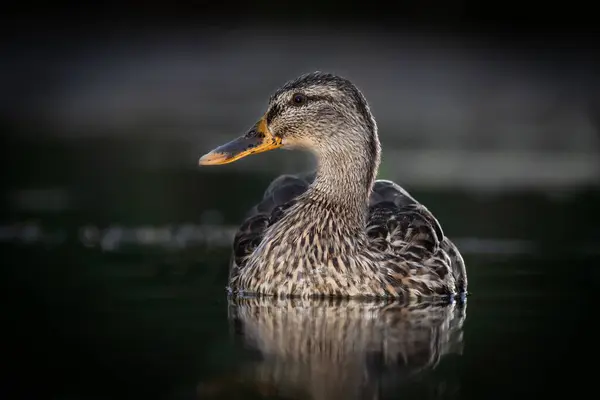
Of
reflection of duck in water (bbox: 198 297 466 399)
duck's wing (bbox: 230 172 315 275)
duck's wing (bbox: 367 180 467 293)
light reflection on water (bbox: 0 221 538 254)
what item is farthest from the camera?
light reflection on water (bbox: 0 221 538 254)

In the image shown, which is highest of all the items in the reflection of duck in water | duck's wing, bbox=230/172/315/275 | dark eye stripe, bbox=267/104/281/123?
dark eye stripe, bbox=267/104/281/123

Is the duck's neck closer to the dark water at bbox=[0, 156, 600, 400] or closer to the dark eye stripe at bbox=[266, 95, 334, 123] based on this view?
the dark eye stripe at bbox=[266, 95, 334, 123]

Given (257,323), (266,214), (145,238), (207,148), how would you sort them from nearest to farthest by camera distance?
1. (257,323)
2. (266,214)
3. (145,238)
4. (207,148)

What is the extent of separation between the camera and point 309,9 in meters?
28.0

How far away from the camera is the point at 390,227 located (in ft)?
28.9

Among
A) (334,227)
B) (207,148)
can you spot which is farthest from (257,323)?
(207,148)

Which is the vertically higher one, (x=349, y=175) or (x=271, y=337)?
(x=349, y=175)

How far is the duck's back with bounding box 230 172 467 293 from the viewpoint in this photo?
8.70m

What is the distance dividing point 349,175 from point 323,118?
1.24 ft

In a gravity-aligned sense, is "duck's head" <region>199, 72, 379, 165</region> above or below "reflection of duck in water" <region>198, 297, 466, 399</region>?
above

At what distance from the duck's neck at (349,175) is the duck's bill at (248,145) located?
0.32 m

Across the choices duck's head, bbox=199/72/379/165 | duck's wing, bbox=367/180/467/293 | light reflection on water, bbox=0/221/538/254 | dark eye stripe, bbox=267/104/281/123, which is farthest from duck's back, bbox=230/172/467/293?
light reflection on water, bbox=0/221/538/254

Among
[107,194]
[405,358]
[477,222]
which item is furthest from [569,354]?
[107,194]

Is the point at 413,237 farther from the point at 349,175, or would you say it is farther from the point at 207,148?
the point at 207,148
